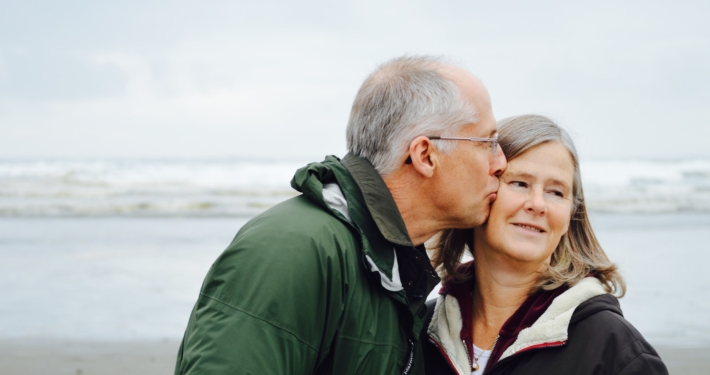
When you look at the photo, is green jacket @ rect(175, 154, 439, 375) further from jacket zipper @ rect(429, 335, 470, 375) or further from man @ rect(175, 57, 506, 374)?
jacket zipper @ rect(429, 335, 470, 375)

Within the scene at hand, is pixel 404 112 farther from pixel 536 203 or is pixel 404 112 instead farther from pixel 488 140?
pixel 536 203

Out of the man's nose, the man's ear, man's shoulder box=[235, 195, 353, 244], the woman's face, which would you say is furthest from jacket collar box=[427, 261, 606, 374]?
man's shoulder box=[235, 195, 353, 244]

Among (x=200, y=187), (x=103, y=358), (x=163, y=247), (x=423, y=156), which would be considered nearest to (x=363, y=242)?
(x=423, y=156)

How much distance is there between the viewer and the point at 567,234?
300 centimetres

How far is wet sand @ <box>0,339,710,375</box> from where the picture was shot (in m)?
6.26

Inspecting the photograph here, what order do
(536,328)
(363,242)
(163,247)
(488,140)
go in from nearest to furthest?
1. (363,242)
2. (536,328)
3. (488,140)
4. (163,247)

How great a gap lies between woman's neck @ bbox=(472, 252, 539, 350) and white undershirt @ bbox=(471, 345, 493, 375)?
0.02 meters

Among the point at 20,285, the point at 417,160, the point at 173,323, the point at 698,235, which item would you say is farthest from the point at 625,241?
the point at 417,160

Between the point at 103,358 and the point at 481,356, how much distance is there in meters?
4.78

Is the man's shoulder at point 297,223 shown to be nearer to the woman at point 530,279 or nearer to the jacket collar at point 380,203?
the jacket collar at point 380,203

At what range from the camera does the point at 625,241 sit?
11.9 metres

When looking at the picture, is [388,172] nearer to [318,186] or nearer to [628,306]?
[318,186]

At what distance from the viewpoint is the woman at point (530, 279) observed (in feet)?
8.48

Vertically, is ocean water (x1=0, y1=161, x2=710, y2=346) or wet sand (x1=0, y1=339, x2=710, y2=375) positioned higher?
wet sand (x1=0, y1=339, x2=710, y2=375)
